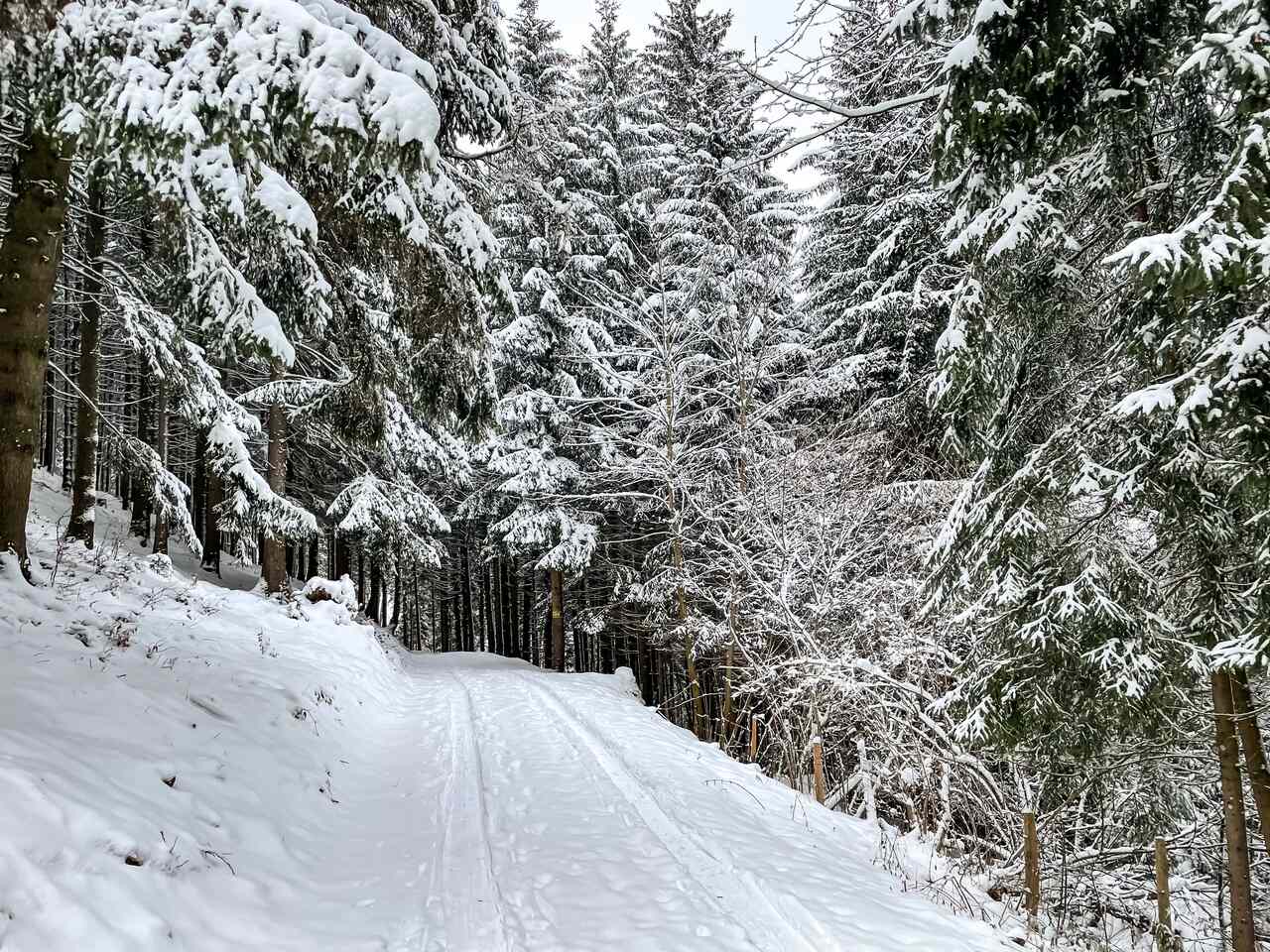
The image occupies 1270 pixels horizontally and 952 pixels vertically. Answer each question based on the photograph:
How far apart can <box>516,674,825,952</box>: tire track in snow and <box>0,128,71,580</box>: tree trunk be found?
579cm

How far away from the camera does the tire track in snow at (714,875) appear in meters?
Result: 3.60

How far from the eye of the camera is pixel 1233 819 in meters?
4.09

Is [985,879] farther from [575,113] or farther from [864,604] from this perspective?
[575,113]

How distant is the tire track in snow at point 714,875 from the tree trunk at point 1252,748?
9.65ft

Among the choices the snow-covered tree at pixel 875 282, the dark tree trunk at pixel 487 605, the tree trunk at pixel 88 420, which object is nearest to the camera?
the tree trunk at pixel 88 420

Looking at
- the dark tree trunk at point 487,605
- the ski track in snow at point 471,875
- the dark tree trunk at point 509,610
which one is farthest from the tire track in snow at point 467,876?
the dark tree trunk at point 487,605

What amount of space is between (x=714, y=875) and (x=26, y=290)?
6751mm

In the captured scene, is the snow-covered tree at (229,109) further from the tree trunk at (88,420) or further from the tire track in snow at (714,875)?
the tree trunk at (88,420)

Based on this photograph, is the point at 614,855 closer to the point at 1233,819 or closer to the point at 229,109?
the point at 1233,819

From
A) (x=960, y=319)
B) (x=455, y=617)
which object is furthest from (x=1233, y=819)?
(x=455, y=617)

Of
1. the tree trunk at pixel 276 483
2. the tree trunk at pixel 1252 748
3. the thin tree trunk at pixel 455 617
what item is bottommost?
the thin tree trunk at pixel 455 617

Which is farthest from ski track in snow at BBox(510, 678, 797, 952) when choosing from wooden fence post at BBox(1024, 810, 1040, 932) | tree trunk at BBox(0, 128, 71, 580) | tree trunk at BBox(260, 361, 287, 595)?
tree trunk at BBox(260, 361, 287, 595)

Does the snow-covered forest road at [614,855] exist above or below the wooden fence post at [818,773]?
above

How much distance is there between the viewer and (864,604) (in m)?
8.89
